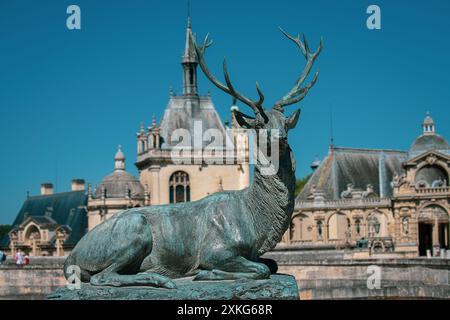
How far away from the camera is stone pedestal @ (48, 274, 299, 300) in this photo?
8812 millimetres

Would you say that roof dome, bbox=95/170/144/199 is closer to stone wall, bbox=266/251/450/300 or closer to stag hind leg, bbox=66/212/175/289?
stone wall, bbox=266/251/450/300

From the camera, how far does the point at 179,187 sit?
216 feet

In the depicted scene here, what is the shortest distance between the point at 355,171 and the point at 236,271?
5434 centimetres

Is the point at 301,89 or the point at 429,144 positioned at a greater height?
the point at 429,144

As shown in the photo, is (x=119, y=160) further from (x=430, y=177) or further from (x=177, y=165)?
(x=430, y=177)

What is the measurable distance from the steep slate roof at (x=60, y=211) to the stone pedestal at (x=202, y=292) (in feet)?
197

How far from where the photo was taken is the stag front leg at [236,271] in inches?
360

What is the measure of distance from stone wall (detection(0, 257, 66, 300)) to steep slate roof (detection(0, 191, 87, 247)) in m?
35.8

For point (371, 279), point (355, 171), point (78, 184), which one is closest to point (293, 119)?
point (371, 279)

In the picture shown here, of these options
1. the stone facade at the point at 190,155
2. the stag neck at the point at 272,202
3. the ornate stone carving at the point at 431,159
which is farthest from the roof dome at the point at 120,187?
the stag neck at the point at 272,202

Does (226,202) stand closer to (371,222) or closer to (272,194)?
(272,194)

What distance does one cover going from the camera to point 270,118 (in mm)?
9250

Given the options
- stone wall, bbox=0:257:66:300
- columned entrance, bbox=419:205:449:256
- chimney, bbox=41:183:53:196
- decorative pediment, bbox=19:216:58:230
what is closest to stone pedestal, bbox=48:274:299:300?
stone wall, bbox=0:257:66:300
